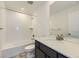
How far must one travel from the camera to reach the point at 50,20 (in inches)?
117

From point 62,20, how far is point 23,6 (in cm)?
214

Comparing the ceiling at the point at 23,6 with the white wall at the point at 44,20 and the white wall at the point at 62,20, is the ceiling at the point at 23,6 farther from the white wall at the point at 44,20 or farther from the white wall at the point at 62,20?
the white wall at the point at 62,20

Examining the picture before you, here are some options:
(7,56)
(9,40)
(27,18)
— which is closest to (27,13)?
(27,18)

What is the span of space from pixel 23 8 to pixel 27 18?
68 cm

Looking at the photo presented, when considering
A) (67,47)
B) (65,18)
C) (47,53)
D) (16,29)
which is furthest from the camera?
(16,29)

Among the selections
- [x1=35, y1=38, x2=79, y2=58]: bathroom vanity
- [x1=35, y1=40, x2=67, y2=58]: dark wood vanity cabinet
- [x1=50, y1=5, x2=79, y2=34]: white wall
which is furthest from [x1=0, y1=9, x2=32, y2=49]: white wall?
[x1=35, y1=38, x2=79, y2=58]: bathroom vanity

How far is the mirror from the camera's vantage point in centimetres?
205

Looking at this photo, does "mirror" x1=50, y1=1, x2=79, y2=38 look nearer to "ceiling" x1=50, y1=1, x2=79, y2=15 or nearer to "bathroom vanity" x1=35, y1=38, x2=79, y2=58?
"ceiling" x1=50, y1=1, x2=79, y2=15

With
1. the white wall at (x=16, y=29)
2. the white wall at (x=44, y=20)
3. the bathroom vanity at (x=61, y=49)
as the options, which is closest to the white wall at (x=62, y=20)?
the white wall at (x=44, y=20)

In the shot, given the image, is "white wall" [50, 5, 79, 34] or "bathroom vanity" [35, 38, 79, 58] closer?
"bathroom vanity" [35, 38, 79, 58]

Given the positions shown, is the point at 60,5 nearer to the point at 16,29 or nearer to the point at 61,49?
the point at 61,49

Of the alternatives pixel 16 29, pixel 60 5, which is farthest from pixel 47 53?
pixel 16 29

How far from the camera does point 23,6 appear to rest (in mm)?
4074

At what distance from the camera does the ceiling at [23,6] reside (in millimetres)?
3495
